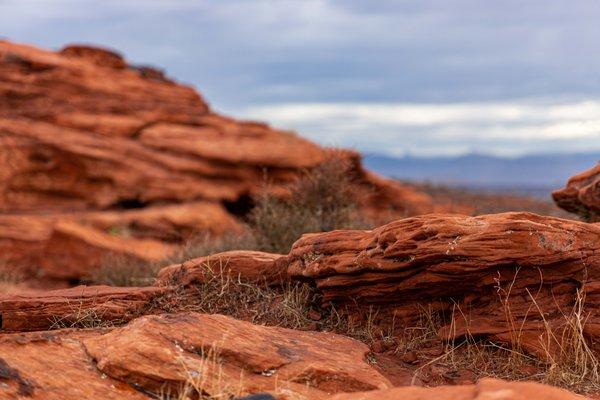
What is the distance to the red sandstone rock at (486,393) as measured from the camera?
3770 millimetres

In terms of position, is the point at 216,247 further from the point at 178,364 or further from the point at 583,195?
the point at 178,364

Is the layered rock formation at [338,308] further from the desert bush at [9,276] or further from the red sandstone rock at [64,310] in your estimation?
the desert bush at [9,276]

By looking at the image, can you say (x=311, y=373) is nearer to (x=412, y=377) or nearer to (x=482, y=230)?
(x=412, y=377)

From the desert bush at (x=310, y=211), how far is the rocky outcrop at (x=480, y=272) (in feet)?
17.1

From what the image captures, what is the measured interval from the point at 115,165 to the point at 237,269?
16.0 meters

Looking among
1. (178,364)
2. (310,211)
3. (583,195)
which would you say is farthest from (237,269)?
(310,211)

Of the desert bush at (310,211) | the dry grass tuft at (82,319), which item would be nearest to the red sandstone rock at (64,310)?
the dry grass tuft at (82,319)

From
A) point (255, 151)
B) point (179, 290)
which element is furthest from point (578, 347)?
point (255, 151)

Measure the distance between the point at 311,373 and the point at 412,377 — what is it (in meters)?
1.02

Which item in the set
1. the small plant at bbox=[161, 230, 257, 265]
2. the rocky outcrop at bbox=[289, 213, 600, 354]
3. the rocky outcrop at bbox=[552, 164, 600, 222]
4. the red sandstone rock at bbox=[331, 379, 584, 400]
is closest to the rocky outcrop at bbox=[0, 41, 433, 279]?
the small plant at bbox=[161, 230, 257, 265]

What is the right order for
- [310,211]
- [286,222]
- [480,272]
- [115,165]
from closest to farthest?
[480,272], [286,222], [310,211], [115,165]

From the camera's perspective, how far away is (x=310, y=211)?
14023mm

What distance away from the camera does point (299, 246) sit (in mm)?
7062

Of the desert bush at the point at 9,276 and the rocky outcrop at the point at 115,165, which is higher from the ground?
the rocky outcrop at the point at 115,165
